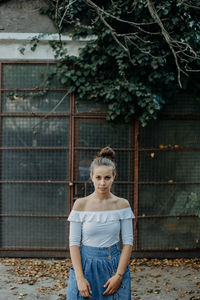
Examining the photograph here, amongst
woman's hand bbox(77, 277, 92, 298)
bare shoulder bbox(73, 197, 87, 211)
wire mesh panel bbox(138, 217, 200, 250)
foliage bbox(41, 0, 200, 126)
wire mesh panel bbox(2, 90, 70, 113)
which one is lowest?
wire mesh panel bbox(138, 217, 200, 250)

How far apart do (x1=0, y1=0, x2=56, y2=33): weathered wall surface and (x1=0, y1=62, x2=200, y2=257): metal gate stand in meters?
0.67

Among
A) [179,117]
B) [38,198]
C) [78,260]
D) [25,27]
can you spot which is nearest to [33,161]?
[38,198]

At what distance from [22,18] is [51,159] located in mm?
2737

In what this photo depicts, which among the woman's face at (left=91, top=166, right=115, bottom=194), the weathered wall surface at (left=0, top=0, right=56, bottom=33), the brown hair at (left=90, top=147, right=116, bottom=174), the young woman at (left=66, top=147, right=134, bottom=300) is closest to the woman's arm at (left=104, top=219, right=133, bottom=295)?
the young woman at (left=66, top=147, right=134, bottom=300)

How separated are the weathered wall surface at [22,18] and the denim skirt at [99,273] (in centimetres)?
490

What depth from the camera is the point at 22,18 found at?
620 cm

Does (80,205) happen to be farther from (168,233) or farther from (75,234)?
(168,233)

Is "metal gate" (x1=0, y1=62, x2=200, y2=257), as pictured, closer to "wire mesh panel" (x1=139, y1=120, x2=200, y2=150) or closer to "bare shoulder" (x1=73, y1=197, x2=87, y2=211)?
"wire mesh panel" (x1=139, y1=120, x2=200, y2=150)

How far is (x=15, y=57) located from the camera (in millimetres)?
6188

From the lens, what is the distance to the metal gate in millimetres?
6199

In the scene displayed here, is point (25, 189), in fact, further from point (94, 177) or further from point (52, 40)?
point (94, 177)

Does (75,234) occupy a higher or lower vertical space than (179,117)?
lower

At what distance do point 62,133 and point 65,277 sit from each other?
2.56m

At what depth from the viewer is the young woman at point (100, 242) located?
94.7 inches
